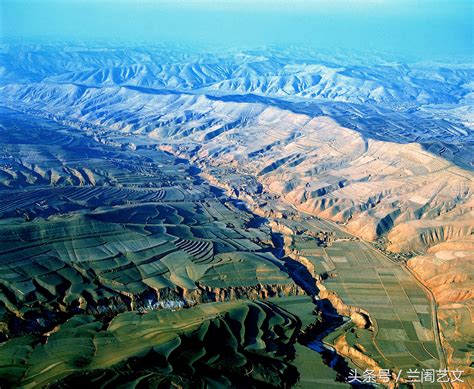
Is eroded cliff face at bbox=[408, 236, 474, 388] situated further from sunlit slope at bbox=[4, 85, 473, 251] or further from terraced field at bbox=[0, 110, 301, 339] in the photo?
terraced field at bbox=[0, 110, 301, 339]

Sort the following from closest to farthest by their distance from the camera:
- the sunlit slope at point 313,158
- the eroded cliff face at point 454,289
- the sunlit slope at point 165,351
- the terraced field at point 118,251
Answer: the sunlit slope at point 165,351, the eroded cliff face at point 454,289, the terraced field at point 118,251, the sunlit slope at point 313,158

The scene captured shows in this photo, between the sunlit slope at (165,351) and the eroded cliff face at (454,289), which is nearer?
the sunlit slope at (165,351)

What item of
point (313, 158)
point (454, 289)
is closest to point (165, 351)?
point (454, 289)

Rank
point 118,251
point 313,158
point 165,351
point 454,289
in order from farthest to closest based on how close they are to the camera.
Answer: point 313,158
point 118,251
point 454,289
point 165,351

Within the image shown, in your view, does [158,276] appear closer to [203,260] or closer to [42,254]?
[203,260]

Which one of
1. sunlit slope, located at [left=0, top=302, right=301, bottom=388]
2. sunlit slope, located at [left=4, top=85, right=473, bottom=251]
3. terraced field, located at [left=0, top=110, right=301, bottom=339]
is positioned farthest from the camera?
sunlit slope, located at [left=4, top=85, right=473, bottom=251]

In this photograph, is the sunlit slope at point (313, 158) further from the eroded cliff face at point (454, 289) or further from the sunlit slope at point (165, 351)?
the sunlit slope at point (165, 351)

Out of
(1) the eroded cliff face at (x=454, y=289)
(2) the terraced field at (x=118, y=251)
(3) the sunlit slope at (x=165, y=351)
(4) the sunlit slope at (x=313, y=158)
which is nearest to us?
(3) the sunlit slope at (x=165, y=351)

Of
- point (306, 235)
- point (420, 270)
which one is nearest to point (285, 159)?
point (306, 235)

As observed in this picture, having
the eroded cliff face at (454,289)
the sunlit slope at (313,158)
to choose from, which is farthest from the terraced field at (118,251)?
the sunlit slope at (313,158)

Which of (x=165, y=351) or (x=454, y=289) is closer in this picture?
(x=165, y=351)

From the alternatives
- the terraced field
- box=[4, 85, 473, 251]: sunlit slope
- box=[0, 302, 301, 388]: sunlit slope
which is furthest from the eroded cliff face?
the terraced field

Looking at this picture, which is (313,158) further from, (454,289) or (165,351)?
(165,351)
